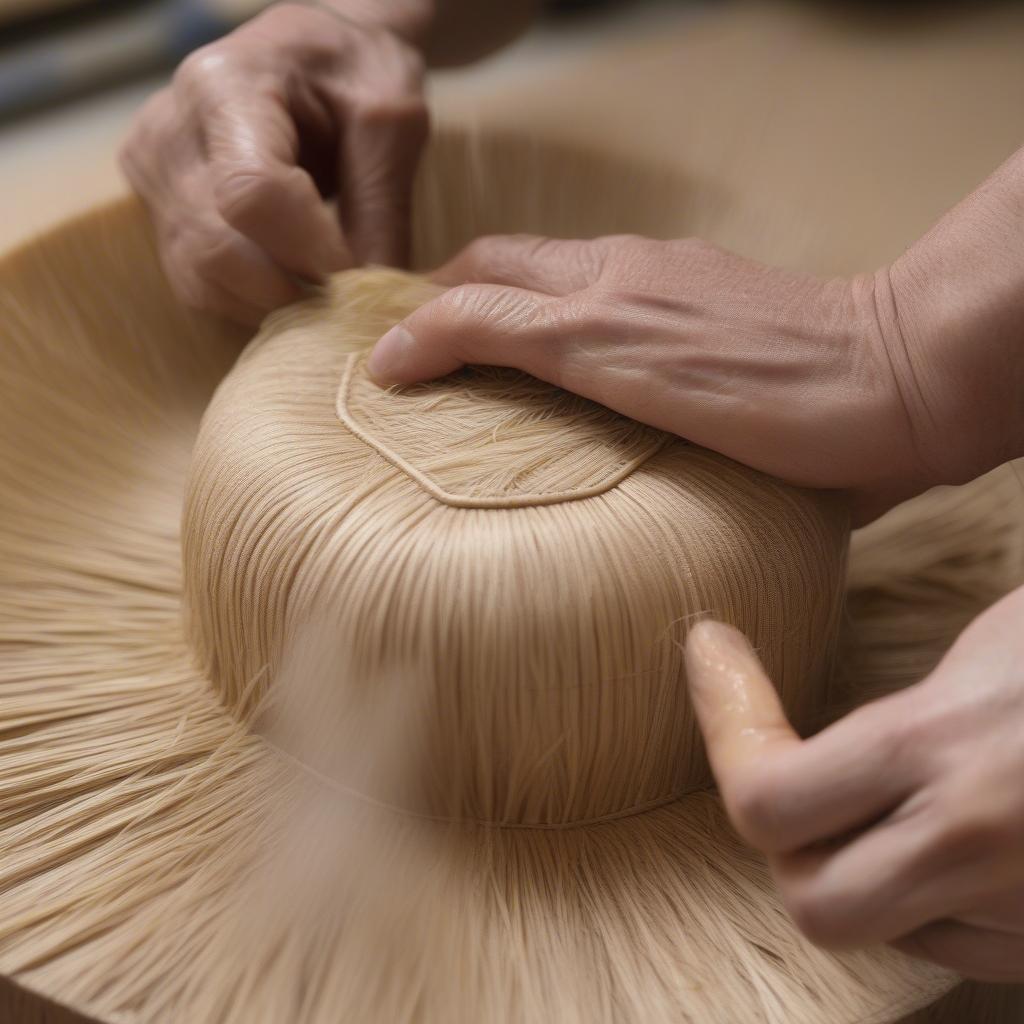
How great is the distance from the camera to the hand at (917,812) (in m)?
0.41

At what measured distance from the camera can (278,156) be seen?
0.71m

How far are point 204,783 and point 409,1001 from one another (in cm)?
15

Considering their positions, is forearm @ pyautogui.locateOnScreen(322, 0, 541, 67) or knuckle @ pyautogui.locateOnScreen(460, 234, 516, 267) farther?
forearm @ pyautogui.locateOnScreen(322, 0, 541, 67)

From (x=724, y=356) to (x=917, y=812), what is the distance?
9.5 inches

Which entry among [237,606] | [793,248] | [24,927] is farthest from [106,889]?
[793,248]

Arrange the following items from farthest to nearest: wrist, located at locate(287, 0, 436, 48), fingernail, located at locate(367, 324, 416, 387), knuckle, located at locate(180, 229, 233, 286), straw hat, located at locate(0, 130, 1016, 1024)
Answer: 1. wrist, located at locate(287, 0, 436, 48)
2. knuckle, located at locate(180, 229, 233, 286)
3. fingernail, located at locate(367, 324, 416, 387)
4. straw hat, located at locate(0, 130, 1016, 1024)

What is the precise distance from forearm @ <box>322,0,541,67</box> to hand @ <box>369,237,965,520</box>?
38 cm

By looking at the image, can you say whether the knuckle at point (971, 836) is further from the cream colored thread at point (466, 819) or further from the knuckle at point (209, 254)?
the knuckle at point (209, 254)

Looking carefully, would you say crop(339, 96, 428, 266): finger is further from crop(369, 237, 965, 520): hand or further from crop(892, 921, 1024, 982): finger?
crop(892, 921, 1024, 982): finger

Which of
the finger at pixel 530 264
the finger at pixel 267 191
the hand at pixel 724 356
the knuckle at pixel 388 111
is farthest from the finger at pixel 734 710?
the knuckle at pixel 388 111

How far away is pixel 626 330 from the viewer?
589mm

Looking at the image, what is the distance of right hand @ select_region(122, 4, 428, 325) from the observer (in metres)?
0.70

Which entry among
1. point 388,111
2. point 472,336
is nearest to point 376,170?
point 388,111

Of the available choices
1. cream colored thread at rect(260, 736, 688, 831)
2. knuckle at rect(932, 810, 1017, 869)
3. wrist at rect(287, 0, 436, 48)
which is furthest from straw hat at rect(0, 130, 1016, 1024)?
wrist at rect(287, 0, 436, 48)
